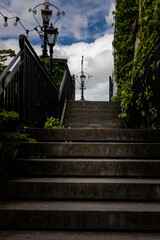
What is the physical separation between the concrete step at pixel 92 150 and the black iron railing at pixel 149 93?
0.96 metres

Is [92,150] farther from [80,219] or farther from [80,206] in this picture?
[80,219]

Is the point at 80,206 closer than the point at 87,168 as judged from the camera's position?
Yes

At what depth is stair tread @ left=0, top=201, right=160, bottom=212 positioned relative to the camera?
6.56ft

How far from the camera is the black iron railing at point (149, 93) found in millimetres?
3535

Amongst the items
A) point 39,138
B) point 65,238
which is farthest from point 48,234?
point 39,138

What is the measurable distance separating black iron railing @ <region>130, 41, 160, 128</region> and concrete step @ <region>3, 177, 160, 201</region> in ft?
5.22

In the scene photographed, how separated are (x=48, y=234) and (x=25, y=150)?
1148 millimetres

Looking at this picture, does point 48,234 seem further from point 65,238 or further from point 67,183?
point 67,183

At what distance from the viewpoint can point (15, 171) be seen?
2520 mm

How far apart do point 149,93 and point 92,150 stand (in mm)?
1765

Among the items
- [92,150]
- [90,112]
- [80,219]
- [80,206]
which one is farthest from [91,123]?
[80,219]

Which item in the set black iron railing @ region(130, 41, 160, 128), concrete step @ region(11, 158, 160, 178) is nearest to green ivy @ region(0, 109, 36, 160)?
concrete step @ region(11, 158, 160, 178)

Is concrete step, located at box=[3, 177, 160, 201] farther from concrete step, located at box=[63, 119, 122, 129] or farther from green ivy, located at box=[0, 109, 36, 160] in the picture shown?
concrete step, located at box=[63, 119, 122, 129]

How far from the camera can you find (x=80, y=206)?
207 centimetres
